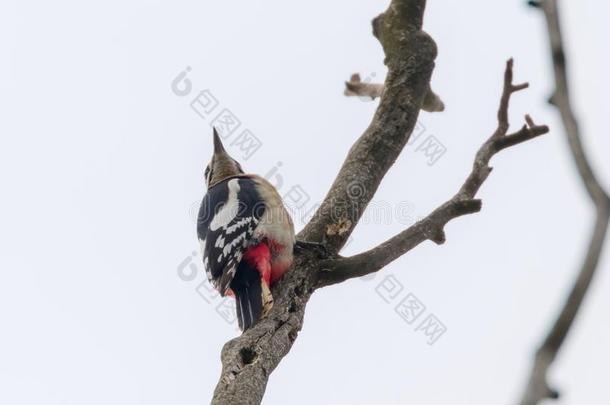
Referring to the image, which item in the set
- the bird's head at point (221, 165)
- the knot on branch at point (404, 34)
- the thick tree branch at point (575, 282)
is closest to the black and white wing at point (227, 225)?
the bird's head at point (221, 165)

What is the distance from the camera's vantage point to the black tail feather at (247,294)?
3.02 metres

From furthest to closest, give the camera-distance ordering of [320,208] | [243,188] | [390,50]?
1. [243,188]
2. [390,50]
3. [320,208]

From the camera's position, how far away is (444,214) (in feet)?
10.4

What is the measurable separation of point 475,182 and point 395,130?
0.55 meters

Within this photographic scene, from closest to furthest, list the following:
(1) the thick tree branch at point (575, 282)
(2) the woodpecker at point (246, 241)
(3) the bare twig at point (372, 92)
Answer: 1. (1) the thick tree branch at point (575, 282)
2. (2) the woodpecker at point (246, 241)
3. (3) the bare twig at point (372, 92)

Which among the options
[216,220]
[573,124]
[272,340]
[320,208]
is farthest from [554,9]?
[216,220]

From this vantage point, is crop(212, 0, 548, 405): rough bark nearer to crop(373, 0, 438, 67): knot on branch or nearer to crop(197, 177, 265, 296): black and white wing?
crop(373, 0, 438, 67): knot on branch

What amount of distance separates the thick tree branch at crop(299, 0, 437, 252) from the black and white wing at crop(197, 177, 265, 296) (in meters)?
0.48

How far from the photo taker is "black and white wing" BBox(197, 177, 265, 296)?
12.4 ft

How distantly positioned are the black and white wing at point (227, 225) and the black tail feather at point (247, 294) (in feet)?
0.14

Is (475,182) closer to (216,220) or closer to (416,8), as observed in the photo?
(416,8)

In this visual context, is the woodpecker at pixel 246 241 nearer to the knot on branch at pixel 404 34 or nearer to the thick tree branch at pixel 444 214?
the thick tree branch at pixel 444 214

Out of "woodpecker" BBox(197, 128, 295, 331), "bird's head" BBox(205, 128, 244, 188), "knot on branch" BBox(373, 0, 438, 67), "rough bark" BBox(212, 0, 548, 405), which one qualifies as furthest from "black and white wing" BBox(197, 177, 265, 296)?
"knot on branch" BBox(373, 0, 438, 67)

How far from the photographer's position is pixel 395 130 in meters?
3.65
